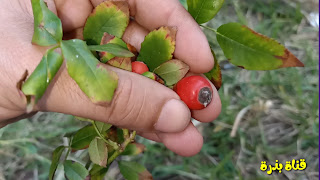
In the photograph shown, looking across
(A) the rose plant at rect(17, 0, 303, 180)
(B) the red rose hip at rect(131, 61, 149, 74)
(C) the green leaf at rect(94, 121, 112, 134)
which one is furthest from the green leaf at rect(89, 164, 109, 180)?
(B) the red rose hip at rect(131, 61, 149, 74)

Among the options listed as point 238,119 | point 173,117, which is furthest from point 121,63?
point 238,119

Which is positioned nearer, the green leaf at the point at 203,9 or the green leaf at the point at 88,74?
the green leaf at the point at 88,74

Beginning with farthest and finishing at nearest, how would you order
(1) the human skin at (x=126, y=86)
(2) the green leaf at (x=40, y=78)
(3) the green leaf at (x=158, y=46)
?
(3) the green leaf at (x=158, y=46)
(1) the human skin at (x=126, y=86)
(2) the green leaf at (x=40, y=78)

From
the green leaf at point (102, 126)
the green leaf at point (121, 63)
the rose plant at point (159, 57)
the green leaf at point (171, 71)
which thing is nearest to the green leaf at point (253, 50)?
the rose plant at point (159, 57)

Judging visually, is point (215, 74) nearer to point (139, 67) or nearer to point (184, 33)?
point (184, 33)

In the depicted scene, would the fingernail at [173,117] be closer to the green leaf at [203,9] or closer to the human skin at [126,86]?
the human skin at [126,86]

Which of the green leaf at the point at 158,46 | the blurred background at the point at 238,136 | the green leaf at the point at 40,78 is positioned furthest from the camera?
the blurred background at the point at 238,136

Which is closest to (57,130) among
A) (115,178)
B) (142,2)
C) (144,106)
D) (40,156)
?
(40,156)

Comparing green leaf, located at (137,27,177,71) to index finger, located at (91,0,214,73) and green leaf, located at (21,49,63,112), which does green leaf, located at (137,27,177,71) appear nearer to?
index finger, located at (91,0,214,73)
